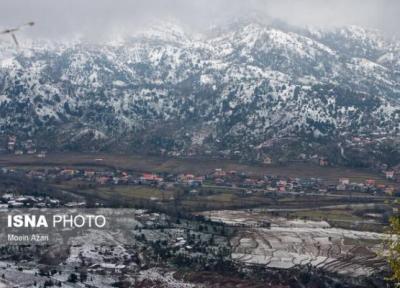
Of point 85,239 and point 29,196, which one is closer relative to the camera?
point 85,239

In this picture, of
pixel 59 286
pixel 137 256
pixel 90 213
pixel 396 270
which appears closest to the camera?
pixel 396 270

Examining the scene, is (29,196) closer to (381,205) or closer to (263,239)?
(263,239)

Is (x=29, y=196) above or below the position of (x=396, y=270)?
below

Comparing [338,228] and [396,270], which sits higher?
[396,270]

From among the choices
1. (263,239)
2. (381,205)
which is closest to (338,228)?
(263,239)

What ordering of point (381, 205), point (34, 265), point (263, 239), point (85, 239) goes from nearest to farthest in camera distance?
point (34, 265)
point (85, 239)
point (263, 239)
point (381, 205)

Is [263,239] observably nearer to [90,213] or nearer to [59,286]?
[90,213]

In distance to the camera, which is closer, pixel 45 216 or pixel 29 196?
pixel 45 216

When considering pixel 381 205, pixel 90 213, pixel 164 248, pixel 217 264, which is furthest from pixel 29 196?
pixel 381 205

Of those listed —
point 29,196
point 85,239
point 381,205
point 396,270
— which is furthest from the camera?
point 381,205
